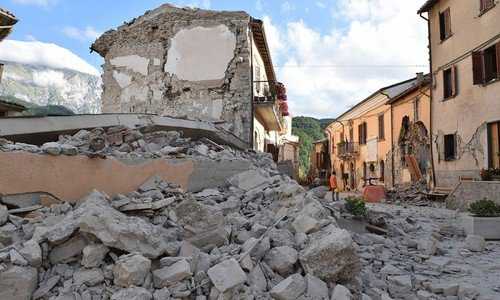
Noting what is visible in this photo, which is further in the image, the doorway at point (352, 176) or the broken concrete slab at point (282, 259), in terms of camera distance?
the doorway at point (352, 176)

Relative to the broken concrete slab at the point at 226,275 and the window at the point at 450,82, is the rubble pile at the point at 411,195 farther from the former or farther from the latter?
the broken concrete slab at the point at 226,275

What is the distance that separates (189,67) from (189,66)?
3 cm

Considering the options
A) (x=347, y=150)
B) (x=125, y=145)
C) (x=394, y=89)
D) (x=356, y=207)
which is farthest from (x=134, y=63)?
(x=347, y=150)

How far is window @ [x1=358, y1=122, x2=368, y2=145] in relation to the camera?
25.2 meters

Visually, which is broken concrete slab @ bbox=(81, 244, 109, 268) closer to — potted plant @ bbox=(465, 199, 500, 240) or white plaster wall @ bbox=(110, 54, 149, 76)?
potted plant @ bbox=(465, 199, 500, 240)

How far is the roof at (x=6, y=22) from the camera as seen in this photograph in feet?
42.4

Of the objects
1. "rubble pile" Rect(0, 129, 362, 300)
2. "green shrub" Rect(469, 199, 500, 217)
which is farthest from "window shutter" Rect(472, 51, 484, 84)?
"rubble pile" Rect(0, 129, 362, 300)

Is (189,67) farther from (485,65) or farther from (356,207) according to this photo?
(485,65)

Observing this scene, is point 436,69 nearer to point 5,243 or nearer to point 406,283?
point 406,283

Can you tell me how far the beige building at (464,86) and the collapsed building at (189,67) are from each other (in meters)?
6.64

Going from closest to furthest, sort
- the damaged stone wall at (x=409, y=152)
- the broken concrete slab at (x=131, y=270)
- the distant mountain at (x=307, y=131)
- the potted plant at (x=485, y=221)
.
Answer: the broken concrete slab at (x=131, y=270), the potted plant at (x=485, y=221), the damaged stone wall at (x=409, y=152), the distant mountain at (x=307, y=131)

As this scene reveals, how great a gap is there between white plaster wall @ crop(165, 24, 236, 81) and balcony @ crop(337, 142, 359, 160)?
16190 millimetres

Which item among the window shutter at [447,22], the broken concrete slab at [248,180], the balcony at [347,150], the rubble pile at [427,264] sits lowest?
the rubble pile at [427,264]

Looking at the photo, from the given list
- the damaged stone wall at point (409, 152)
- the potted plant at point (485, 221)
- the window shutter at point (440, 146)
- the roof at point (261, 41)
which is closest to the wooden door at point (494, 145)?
the window shutter at point (440, 146)
